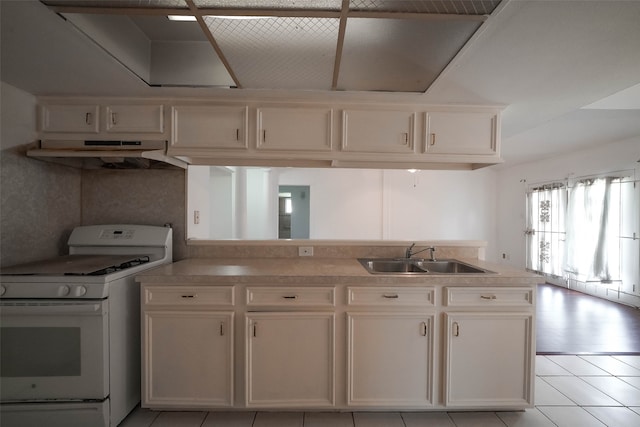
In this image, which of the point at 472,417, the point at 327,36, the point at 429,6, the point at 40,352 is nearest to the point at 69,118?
the point at 40,352

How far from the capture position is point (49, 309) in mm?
1491

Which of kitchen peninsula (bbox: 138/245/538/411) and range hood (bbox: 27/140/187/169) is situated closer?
kitchen peninsula (bbox: 138/245/538/411)

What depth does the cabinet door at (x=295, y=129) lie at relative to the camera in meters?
2.00

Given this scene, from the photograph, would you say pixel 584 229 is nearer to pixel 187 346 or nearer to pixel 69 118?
pixel 187 346

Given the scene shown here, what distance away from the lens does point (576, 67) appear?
1.56 m

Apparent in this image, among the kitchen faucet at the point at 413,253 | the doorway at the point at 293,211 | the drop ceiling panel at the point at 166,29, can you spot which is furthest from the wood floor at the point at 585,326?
the doorway at the point at 293,211

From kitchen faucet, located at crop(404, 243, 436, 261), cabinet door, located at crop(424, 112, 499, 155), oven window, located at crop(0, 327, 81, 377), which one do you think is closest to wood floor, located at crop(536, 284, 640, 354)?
kitchen faucet, located at crop(404, 243, 436, 261)

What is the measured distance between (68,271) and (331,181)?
4.68 m

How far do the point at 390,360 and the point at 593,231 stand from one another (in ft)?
15.8

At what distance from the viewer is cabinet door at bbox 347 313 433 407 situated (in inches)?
67.2

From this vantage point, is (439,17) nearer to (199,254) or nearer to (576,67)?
(576,67)

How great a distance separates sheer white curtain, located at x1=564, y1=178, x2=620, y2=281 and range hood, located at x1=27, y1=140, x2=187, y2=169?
5862mm

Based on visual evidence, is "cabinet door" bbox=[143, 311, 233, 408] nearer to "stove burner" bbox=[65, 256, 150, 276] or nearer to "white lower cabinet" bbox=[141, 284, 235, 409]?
"white lower cabinet" bbox=[141, 284, 235, 409]

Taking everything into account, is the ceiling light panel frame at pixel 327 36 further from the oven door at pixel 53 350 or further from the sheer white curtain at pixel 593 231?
the sheer white curtain at pixel 593 231
